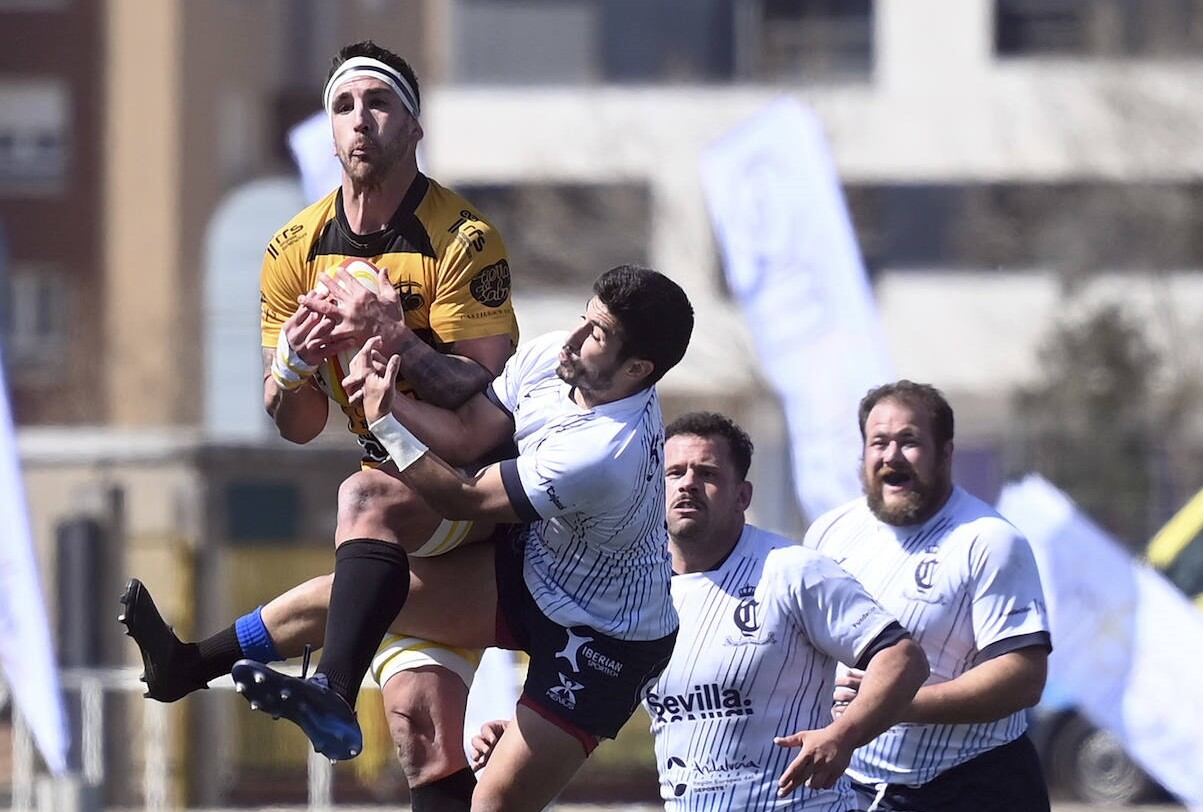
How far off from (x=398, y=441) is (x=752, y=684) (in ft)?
4.21

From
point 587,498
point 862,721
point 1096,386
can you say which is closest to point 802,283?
point 862,721

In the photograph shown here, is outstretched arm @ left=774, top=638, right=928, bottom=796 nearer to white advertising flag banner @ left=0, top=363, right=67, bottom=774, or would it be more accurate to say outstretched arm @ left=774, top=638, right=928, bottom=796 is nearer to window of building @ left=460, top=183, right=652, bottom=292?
white advertising flag banner @ left=0, top=363, right=67, bottom=774

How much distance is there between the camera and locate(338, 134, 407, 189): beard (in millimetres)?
4898

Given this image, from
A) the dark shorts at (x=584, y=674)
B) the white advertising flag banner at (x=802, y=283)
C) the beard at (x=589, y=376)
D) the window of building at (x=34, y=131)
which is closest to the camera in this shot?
the beard at (x=589, y=376)

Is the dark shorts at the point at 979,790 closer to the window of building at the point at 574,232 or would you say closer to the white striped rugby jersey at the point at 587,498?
the white striped rugby jersey at the point at 587,498

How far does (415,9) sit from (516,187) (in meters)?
11.8

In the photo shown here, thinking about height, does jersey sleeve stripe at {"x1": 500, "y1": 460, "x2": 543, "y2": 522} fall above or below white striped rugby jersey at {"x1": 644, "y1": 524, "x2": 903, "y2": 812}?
above

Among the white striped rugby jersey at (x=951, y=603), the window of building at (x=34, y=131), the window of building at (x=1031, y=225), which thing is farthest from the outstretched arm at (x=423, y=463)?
the window of building at (x=34, y=131)

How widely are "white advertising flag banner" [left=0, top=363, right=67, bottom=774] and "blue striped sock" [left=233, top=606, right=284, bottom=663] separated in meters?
4.60

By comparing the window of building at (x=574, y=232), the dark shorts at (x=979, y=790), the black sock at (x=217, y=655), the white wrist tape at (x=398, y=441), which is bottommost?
the dark shorts at (x=979, y=790)

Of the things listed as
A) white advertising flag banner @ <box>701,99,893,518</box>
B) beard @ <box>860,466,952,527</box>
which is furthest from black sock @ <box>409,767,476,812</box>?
white advertising flag banner @ <box>701,99,893,518</box>

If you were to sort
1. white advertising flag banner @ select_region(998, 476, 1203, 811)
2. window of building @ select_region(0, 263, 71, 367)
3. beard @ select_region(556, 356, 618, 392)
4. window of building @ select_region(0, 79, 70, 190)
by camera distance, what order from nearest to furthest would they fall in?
beard @ select_region(556, 356, 618, 392)
white advertising flag banner @ select_region(998, 476, 1203, 811)
window of building @ select_region(0, 263, 71, 367)
window of building @ select_region(0, 79, 70, 190)

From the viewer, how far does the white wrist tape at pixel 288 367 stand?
194 inches

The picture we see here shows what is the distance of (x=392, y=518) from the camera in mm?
5062
